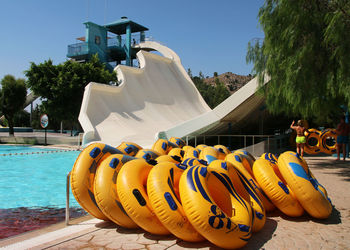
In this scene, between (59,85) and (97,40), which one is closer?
(59,85)

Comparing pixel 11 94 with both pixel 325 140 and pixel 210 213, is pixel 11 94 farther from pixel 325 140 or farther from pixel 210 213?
pixel 210 213

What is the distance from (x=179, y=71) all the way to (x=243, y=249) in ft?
97.3

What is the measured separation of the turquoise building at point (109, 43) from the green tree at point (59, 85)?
42.5 ft

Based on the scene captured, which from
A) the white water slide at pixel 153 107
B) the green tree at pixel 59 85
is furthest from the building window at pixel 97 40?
the green tree at pixel 59 85

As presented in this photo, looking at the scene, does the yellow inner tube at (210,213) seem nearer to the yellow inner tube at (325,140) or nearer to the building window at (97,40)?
the yellow inner tube at (325,140)

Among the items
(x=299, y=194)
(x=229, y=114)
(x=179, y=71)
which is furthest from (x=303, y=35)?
(x=179, y=71)

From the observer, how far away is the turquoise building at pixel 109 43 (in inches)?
1500

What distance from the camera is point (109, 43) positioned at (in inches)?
1642

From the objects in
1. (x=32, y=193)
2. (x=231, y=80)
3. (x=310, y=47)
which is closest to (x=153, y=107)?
(x=32, y=193)

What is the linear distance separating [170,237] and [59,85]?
75.6 feet

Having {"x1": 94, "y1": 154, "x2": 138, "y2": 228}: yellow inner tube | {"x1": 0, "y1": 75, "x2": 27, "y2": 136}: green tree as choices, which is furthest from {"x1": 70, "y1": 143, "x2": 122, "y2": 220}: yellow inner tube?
{"x1": 0, "y1": 75, "x2": 27, "y2": 136}: green tree

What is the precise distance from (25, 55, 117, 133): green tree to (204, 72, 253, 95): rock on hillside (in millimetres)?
77109

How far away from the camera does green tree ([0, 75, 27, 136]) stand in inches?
1050

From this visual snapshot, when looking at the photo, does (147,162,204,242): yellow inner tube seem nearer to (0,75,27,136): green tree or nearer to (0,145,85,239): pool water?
(0,145,85,239): pool water
